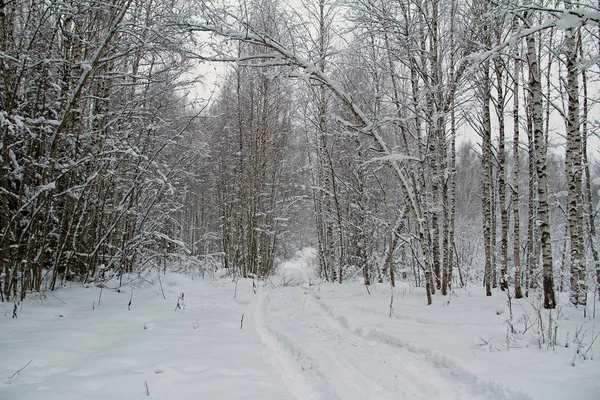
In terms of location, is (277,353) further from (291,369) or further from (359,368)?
(359,368)

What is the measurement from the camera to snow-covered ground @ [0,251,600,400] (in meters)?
2.59

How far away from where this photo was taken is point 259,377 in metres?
2.92

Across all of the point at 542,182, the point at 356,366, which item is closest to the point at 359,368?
the point at 356,366

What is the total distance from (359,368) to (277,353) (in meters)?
0.98

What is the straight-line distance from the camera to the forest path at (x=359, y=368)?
9.76 feet

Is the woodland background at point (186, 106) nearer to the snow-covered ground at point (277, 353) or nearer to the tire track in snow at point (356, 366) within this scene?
the snow-covered ground at point (277, 353)

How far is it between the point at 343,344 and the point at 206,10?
506cm

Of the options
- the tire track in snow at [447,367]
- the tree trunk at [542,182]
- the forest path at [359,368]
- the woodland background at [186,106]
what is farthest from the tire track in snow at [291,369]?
the tree trunk at [542,182]

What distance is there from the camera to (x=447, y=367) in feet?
11.5

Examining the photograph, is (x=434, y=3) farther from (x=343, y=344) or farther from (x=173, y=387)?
(x=173, y=387)

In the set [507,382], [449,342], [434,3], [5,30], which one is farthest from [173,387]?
[434,3]

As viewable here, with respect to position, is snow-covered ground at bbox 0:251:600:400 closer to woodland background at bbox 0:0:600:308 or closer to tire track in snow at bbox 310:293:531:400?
tire track in snow at bbox 310:293:531:400

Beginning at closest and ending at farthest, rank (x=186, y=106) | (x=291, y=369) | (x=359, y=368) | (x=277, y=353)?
(x=291, y=369)
(x=359, y=368)
(x=277, y=353)
(x=186, y=106)

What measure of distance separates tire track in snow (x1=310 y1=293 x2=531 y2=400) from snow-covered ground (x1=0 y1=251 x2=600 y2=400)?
1cm
